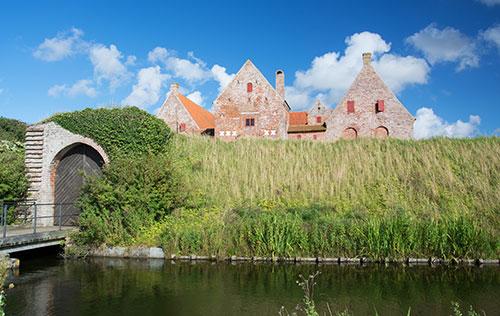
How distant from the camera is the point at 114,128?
1580 cm

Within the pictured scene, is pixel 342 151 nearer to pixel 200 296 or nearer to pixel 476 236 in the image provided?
pixel 476 236

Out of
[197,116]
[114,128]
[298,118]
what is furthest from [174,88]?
[114,128]

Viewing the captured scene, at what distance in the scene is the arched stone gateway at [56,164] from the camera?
15758 millimetres

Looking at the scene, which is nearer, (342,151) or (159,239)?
(159,239)

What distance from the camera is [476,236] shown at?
10922 mm

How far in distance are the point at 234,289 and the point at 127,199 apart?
20.0 ft

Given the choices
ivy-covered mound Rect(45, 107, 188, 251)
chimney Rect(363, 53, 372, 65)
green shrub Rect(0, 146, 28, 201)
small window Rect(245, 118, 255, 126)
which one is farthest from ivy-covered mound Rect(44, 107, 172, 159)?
chimney Rect(363, 53, 372, 65)

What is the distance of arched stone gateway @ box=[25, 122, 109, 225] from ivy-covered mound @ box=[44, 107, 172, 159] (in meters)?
0.30

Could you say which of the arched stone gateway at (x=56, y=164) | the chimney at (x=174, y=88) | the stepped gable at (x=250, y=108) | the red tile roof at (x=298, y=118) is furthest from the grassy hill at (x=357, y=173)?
the red tile roof at (x=298, y=118)

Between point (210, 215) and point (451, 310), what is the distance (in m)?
8.71

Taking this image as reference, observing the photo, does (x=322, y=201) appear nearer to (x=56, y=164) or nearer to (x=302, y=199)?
(x=302, y=199)

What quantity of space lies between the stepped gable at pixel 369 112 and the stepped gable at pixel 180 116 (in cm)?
1229

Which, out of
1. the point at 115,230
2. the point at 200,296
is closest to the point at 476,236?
the point at 200,296

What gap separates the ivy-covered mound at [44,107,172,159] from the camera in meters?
15.7
